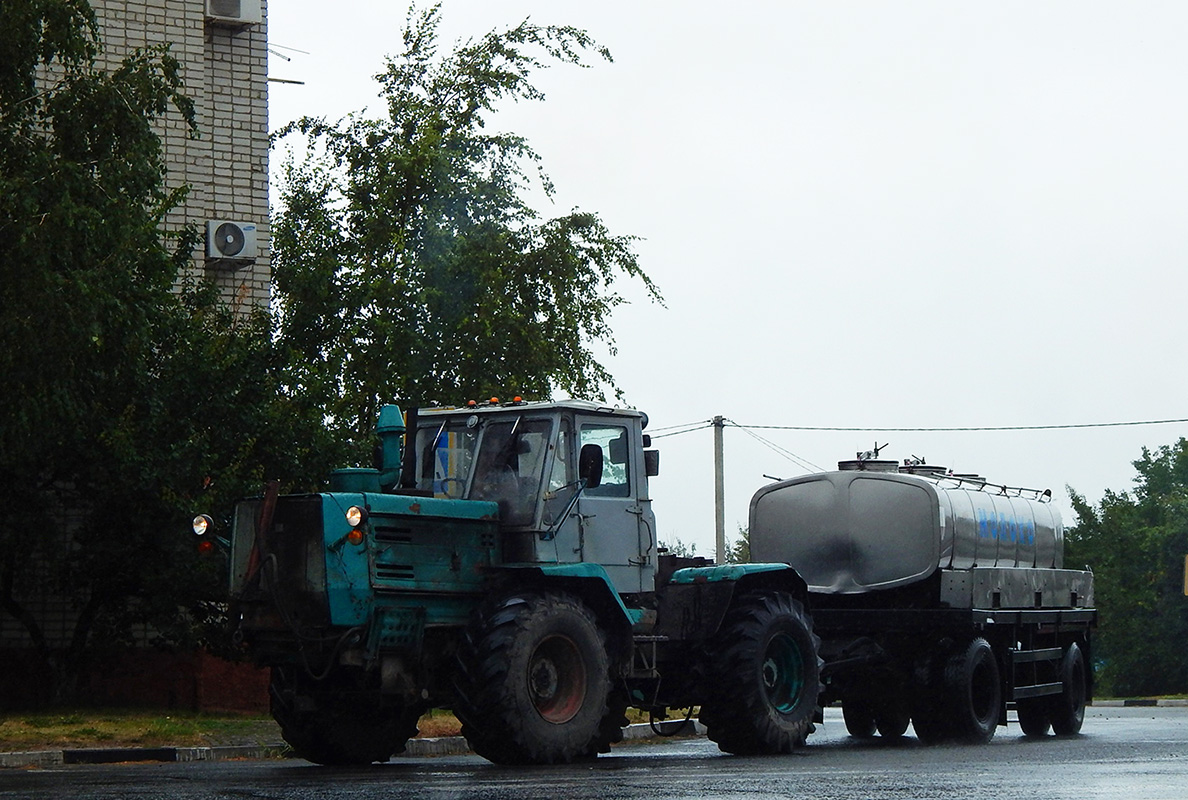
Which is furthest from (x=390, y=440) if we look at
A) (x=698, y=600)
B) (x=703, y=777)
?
(x=703, y=777)

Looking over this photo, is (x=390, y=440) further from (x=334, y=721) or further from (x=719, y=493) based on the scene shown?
(x=719, y=493)

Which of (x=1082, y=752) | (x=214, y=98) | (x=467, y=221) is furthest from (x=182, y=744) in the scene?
(x=467, y=221)

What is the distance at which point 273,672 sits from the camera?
14.7 meters

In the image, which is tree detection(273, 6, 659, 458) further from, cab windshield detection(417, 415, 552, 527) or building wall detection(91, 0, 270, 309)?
cab windshield detection(417, 415, 552, 527)

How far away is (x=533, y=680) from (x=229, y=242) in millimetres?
16165

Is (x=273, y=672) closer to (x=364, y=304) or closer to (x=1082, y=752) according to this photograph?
(x=1082, y=752)

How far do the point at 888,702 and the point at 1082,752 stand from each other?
11.6ft

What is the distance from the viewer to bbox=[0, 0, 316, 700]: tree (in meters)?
17.1

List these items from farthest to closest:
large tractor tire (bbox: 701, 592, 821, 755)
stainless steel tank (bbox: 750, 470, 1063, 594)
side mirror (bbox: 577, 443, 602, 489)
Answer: stainless steel tank (bbox: 750, 470, 1063, 594), large tractor tire (bbox: 701, 592, 821, 755), side mirror (bbox: 577, 443, 602, 489)

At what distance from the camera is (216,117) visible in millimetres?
29656

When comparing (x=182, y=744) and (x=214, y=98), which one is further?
(x=214, y=98)

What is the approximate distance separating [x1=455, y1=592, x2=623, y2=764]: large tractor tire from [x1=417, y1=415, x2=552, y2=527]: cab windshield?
3.06ft

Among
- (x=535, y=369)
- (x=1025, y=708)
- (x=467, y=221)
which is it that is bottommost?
(x=1025, y=708)

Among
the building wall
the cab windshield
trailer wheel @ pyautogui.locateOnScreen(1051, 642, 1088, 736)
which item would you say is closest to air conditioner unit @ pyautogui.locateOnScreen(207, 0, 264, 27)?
the building wall
